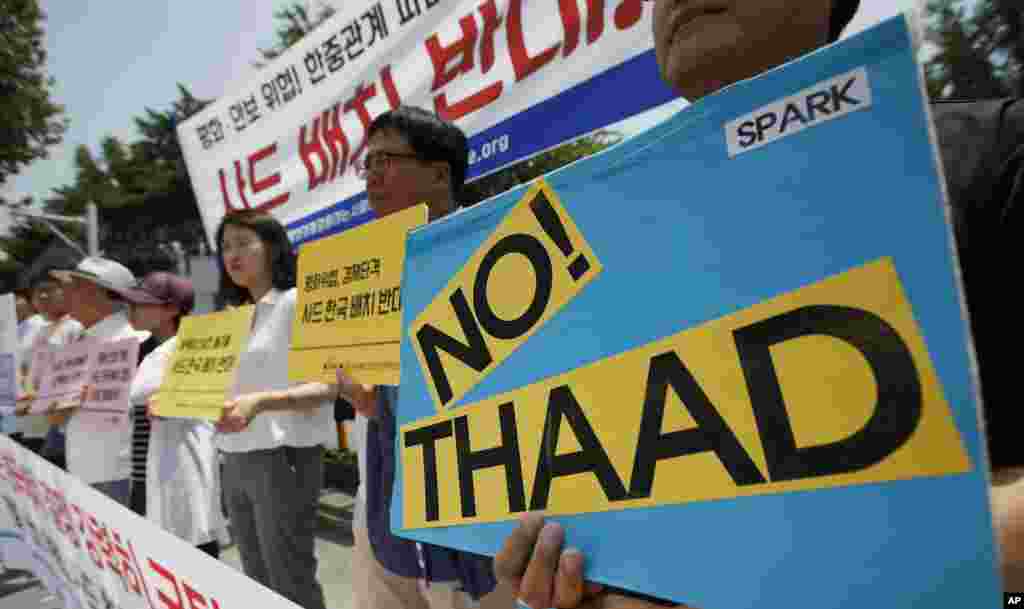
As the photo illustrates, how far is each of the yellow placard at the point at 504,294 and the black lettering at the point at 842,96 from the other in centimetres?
27

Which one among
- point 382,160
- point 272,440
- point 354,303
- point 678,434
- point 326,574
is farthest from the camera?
point 326,574

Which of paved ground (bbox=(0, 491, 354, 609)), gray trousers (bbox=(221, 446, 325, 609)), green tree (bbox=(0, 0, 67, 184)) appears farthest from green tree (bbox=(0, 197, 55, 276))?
gray trousers (bbox=(221, 446, 325, 609))

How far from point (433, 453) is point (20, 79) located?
18823 millimetres

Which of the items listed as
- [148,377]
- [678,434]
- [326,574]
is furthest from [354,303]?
[326,574]

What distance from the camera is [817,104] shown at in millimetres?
515

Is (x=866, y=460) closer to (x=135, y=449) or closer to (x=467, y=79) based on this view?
(x=467, y=79)

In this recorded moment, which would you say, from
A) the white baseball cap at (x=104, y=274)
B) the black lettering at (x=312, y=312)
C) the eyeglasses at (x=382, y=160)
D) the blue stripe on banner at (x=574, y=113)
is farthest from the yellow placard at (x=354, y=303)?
the white baseball cap at (x=104, y=274)

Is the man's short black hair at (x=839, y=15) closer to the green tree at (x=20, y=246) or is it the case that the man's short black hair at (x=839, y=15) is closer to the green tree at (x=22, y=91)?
the green tree at (x=22, y=91)

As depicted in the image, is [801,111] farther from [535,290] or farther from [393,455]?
[393,455]

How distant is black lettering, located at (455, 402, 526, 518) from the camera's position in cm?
73

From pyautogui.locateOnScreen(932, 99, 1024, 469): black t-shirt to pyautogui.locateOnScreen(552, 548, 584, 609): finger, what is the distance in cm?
42

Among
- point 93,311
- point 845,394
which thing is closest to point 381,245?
point 845,394

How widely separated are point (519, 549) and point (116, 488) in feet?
9.21

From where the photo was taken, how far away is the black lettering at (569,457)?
2.13ft
